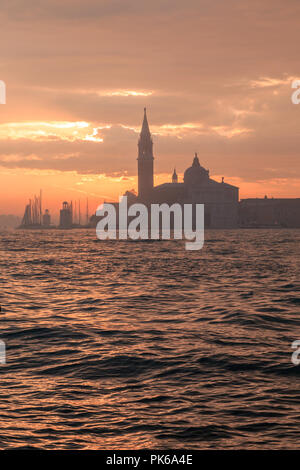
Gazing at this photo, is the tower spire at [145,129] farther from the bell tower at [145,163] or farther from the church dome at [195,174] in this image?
the church dome at [195,174]

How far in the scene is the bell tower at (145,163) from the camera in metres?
183

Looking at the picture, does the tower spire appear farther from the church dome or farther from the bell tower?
the church dome

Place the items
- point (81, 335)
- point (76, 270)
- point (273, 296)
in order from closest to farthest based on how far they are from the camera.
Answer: point (81, 335)
point (273, 296)
point (76, 270)

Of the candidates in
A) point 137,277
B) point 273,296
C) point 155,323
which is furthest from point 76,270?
point 155,323

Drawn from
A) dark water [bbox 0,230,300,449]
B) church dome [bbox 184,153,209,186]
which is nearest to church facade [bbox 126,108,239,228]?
church dome [bbox 184,153,209,186]

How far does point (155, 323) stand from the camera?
1316 cm

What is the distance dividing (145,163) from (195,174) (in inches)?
760

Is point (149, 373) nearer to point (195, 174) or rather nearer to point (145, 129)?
point (145, 129)

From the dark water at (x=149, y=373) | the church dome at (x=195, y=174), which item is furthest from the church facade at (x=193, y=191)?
the dark water at (x=149, y=373)

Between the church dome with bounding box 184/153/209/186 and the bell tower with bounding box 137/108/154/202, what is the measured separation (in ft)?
46.9

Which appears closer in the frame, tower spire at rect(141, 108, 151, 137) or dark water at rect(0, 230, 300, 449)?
dark water at rect(0, 230, 300, 449)

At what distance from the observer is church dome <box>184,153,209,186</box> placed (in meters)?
188
